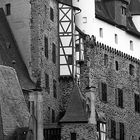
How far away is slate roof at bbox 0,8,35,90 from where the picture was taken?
84562 millimetres

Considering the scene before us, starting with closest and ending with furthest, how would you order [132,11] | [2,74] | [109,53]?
[2,74]
[109,53]
[132,11]

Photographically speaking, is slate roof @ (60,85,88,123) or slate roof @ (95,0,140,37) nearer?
slate roof @ (60,85,88,123)

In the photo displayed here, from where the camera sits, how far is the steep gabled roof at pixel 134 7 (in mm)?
106206

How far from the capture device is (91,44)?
95.9 meters

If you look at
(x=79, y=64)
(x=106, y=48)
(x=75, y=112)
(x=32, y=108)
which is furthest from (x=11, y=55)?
(x=106, y=48)

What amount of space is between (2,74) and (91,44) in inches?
737

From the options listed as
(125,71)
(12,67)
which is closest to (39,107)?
(12,67)

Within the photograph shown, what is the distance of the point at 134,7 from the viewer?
106812mm

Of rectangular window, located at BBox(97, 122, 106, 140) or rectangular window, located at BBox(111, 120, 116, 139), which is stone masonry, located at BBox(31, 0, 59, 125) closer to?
rectangular window, located at BBox(97, 122, 106, 140)

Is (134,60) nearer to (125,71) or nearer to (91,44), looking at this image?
(125,71)

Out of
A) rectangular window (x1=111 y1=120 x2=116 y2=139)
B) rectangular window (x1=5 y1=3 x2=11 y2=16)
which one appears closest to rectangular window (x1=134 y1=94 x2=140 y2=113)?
rectangular window (x1=111 y1=120 x2=116 y2=139)

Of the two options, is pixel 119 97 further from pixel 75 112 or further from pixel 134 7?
pixel 75 112

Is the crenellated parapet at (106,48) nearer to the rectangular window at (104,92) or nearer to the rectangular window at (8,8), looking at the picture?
the rectangular window at (104,92)

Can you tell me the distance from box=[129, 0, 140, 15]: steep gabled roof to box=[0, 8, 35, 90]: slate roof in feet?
69.0
